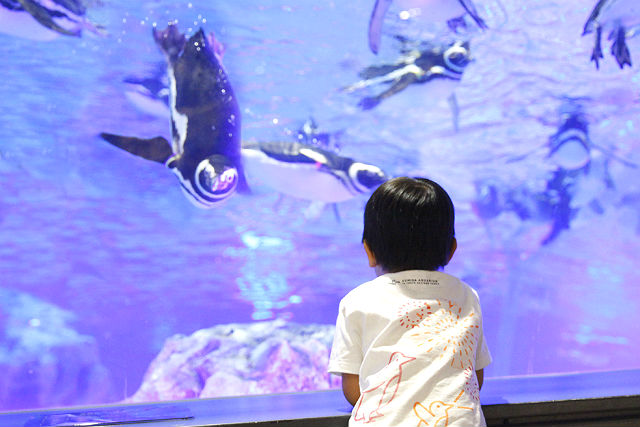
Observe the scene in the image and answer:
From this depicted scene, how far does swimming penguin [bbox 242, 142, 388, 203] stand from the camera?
2.93 m

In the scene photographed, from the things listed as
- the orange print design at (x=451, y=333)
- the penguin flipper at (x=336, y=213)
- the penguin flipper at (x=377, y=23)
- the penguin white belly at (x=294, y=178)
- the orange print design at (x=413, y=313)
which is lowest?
the penguin flipper at (x=336, y=213)

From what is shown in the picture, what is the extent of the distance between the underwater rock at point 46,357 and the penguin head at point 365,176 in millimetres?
1517

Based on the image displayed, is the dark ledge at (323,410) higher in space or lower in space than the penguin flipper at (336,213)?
higher

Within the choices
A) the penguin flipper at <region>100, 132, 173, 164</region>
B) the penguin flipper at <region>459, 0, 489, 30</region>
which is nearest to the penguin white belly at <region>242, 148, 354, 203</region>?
the penguin flipper at <region>100, 132, 173, 164</region>

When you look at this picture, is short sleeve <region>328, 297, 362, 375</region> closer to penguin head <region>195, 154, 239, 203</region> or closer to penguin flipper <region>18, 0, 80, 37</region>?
penguin head <region>195, 154, 239, 203</region>

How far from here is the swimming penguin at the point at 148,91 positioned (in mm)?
2707

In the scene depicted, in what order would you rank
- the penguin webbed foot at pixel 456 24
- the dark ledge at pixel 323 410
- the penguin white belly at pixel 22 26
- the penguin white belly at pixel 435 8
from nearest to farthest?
the dark ledge at pixel 323 410 < the penguin white belly at pixel 22 26 < the penguin white belly at pixel 435 8 < the penguin webbed foot at pixel 456 24

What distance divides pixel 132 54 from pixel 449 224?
205cm

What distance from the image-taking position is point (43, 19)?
2570 mm

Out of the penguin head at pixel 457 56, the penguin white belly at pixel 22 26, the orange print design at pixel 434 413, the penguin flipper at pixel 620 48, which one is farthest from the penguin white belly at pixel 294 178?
the orange print design at pixel 434 413

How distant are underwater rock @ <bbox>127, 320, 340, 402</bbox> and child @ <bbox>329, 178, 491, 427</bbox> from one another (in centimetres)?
180

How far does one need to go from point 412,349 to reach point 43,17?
2.35 meters

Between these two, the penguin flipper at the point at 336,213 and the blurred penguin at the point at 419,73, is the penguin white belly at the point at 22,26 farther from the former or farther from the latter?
the penguin flipper at the point at 336,213

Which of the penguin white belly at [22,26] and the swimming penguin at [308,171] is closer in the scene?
the penguin white belly at [22,26]
